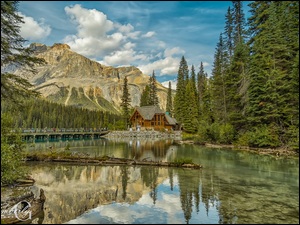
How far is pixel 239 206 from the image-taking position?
12266 mm

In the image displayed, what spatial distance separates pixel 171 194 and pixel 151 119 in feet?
176

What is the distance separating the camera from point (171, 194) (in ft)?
48.0

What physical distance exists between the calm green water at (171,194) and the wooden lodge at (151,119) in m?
45.5

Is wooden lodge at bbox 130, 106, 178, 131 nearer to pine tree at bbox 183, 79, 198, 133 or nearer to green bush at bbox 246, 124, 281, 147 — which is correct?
pine tree at bbox 183, 79, 198, 133

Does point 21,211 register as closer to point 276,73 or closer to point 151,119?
point 276,73

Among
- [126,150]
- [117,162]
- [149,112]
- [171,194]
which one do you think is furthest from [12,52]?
[149,112]

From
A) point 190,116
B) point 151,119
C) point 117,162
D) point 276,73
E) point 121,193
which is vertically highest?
point 276,73

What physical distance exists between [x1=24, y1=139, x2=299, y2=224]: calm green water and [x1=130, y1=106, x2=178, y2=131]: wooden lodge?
149ft

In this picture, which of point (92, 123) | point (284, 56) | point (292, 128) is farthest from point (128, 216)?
point (92, 123)

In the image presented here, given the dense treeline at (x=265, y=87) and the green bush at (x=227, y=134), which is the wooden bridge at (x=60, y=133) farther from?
the green bush at (x=227, y=134)

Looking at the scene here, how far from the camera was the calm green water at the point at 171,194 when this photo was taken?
11141 millimetres

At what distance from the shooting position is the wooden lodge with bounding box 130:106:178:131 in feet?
225

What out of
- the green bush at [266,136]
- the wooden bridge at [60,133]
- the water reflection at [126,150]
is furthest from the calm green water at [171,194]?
the wooden bridge at [60,133]

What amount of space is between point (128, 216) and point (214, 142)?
34179 mm
